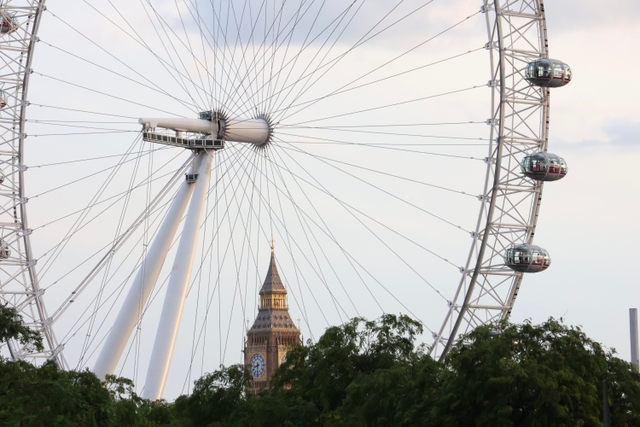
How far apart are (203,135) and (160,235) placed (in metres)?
4.60

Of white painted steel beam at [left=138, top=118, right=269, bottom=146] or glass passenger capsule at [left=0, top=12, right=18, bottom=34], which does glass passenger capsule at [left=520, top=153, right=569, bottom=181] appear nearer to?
white painted steel beam at [left=138, top=118, right=269, bottom=146]

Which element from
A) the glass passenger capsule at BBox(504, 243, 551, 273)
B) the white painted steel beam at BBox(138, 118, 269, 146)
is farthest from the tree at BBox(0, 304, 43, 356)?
the glass passenger capsule at BBox(504, 243, 551, 273)

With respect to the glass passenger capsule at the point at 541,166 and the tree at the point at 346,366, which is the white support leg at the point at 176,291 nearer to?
the tree at the point at 346,366

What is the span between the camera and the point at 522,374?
5847cm

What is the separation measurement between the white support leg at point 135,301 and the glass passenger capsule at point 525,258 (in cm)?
1464

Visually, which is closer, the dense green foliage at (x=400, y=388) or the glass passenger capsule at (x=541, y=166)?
the dense green foliage at (x=400, y=388)

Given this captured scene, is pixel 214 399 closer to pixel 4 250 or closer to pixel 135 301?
pixel 135 301

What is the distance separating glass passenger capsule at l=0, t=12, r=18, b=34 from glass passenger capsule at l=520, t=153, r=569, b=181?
24852mm

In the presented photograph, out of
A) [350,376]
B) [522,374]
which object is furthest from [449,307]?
[522,374]

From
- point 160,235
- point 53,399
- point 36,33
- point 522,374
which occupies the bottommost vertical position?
point 53,399

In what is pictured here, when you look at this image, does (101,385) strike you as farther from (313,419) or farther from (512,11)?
(512,11)

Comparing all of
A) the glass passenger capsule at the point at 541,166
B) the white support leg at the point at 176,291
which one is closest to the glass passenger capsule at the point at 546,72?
the glass passenger capsule at the point at 541,166

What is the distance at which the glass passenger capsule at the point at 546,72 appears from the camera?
2982 inches

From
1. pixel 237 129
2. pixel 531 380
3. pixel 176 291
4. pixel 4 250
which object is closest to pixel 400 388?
pixel 531 380
